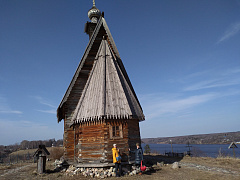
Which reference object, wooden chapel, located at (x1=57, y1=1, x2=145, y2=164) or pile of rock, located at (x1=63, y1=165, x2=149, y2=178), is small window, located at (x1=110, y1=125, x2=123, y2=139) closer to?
wooden chapel, located at (x1=57, y1=1, x2=145, y2=164)

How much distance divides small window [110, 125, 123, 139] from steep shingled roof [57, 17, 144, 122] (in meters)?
0.92

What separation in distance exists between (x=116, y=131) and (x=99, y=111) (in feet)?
6.26

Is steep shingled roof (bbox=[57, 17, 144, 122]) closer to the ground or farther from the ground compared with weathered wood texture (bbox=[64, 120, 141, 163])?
farther from the ground

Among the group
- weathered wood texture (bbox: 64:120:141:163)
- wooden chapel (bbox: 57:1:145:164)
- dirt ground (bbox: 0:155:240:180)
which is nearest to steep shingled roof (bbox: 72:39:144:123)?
wooden chapel (bbox: 57:1:145:164)

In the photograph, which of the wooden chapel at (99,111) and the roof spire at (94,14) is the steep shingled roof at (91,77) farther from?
the roof spire at (94,14)

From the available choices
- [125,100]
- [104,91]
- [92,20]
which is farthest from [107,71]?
[92,20]

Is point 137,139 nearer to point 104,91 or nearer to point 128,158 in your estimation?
point 128,158

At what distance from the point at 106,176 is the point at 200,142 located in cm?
20257

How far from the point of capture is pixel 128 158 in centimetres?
1063

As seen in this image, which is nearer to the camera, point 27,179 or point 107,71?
point 27,179

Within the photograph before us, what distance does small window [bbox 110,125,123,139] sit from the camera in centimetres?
1088

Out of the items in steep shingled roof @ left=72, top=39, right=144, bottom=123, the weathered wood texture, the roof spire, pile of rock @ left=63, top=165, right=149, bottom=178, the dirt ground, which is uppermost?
the roof spire

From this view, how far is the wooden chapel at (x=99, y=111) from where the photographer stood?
10.8 meters

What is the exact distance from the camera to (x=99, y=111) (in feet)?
35.7
